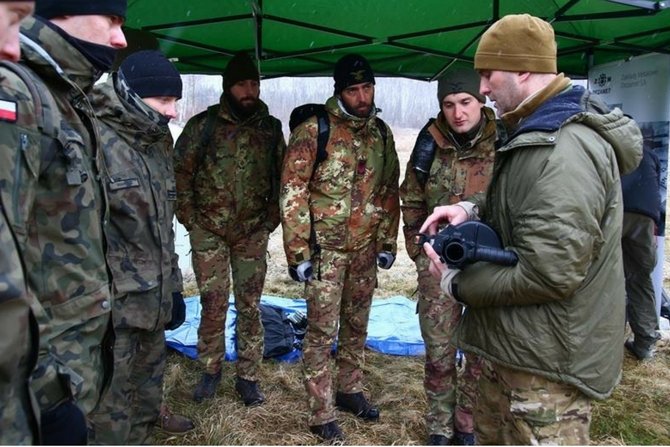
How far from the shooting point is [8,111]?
131 cm

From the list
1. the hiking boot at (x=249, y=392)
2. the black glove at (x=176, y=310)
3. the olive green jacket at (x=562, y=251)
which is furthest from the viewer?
the hiking boot at (x=249, y=392)

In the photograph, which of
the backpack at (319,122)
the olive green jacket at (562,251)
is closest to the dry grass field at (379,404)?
the backpack at (319,122)

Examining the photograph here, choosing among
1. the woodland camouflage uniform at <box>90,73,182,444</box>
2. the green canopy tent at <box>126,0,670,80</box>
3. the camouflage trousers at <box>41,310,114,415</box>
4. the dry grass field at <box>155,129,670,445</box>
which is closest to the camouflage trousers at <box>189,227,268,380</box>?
the dry grass field at <box>155,129,670,445</box>

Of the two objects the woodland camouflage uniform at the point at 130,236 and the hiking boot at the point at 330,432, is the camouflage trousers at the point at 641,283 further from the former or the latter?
the woodland camouflage uniform at the point at 130,236

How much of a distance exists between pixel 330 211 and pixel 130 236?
1.28 metres

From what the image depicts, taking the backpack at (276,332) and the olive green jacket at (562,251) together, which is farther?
the backpack at (276,332)

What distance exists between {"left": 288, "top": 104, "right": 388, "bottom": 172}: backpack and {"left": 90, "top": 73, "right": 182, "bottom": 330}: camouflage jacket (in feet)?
3.32

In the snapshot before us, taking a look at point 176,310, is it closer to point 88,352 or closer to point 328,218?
point 328,218

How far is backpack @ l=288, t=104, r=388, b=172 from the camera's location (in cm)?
341

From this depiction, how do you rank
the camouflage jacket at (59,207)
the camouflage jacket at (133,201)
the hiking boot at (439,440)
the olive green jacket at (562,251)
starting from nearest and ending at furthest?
the camouflage jacket at (59,207) < the olive green jacket at (562,251) < the camouflage jacket at (133,201) < the hiking boot at (439,440)

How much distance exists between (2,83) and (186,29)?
373cm

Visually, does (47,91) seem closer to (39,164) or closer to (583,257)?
(39,164)

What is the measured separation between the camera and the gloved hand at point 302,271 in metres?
3.35

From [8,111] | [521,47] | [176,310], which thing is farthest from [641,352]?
[8,111]
